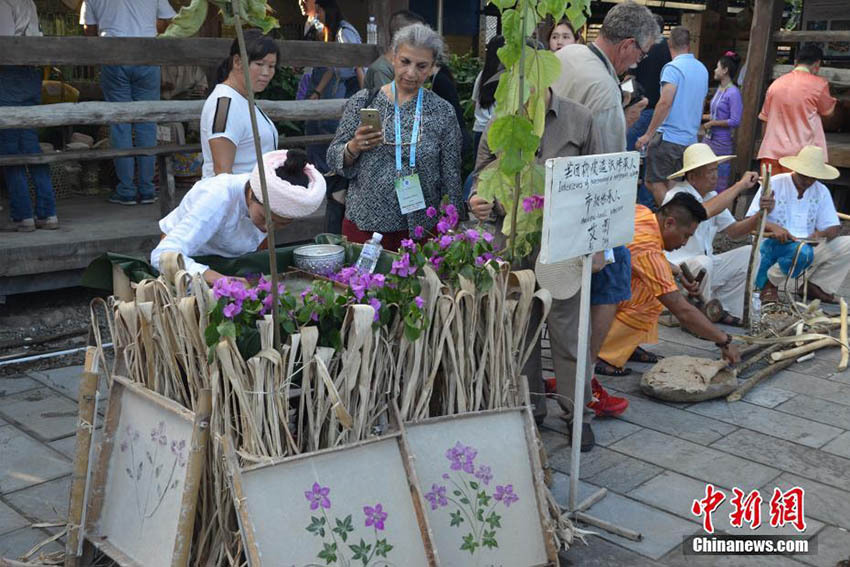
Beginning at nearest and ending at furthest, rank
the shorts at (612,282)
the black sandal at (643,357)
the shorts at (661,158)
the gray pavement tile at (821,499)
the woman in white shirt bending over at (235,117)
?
the gray pavement tile at (821,499) → the shorts at (612,282) → the woman in white shirt bending over at (235,117) → the black sandal at (643,357) → the shorts at (661,158)

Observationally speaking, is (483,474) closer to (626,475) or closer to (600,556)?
(600,556)

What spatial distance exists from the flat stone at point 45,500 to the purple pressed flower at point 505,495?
1481 millimetres

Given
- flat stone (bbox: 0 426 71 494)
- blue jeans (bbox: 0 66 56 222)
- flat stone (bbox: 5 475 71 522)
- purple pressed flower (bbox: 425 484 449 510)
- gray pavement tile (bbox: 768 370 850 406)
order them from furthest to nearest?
blue jeans (bbox: 0 66 56 222) → gray pavement tile (bbox: 768 370 850 406) → flat stone (bbox: 0 426 71 494) → flat stone (bbox: 5 475 71 522) → purple pressed flower (bbox: 425 484 449 510)

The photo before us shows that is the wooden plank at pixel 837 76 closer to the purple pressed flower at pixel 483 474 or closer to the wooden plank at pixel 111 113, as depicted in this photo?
the wooden plank at pixel 111 113

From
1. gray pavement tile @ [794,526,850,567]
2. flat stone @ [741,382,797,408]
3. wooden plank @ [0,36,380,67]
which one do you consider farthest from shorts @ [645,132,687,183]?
gray pavement tile @ [794,526,850,567]

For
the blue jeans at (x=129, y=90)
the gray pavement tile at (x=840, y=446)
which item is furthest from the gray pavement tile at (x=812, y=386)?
the blue jeans at (x=129, y=90)

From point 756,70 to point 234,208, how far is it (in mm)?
7124

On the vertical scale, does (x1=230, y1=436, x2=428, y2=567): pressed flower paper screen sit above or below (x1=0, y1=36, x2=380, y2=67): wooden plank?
below

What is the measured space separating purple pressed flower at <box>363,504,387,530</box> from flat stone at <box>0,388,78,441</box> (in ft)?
6.29

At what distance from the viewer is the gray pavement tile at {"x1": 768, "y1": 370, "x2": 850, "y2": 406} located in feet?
14.7

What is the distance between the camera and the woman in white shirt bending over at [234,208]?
2912mm

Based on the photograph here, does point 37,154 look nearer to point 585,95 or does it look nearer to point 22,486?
point 22,486

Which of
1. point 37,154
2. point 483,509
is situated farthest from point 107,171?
point 483,509

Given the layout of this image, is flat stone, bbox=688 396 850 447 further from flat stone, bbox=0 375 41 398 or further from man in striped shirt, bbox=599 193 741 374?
flat stone, bbox=0 375 41 398
